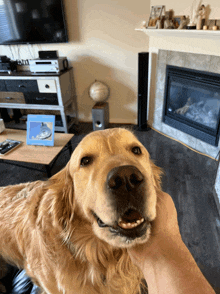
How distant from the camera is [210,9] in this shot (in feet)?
7.10

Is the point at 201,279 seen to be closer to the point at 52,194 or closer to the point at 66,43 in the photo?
the point at 52,194

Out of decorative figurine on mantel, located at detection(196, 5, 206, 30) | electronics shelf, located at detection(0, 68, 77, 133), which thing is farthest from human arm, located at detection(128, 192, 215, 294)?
electronics shelf, located at detection(0, 68, 77, 133)

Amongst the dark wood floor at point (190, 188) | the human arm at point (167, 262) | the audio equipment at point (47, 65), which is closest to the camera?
the human arm at point (167, 262)

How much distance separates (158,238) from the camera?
666 mm

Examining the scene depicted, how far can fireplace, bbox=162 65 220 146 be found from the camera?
2.53 meters

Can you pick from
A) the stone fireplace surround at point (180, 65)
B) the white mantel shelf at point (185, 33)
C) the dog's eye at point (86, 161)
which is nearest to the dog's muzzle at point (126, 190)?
the dog's eye at point (86, 161)

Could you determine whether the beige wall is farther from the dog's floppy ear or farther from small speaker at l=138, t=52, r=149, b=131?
the dog's floppy ear

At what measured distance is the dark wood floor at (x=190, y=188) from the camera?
5.14 feet

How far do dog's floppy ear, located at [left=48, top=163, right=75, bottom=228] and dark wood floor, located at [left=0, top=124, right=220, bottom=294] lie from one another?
76 cm

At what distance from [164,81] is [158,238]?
2.75m

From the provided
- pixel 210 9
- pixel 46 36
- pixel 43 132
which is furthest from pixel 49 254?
pixel 46 36

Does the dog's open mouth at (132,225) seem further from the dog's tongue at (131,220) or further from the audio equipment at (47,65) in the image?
the audio equipment at (47,65)

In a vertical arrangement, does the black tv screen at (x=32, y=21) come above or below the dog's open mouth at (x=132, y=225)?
above

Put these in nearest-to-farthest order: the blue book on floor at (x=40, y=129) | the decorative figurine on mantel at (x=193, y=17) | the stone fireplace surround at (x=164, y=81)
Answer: the blue book on floor at (x=40, y=129)
the decorative figurine on mantel at (x=193, y=17)
the stone fireplace surround at (x=164, y=81)
